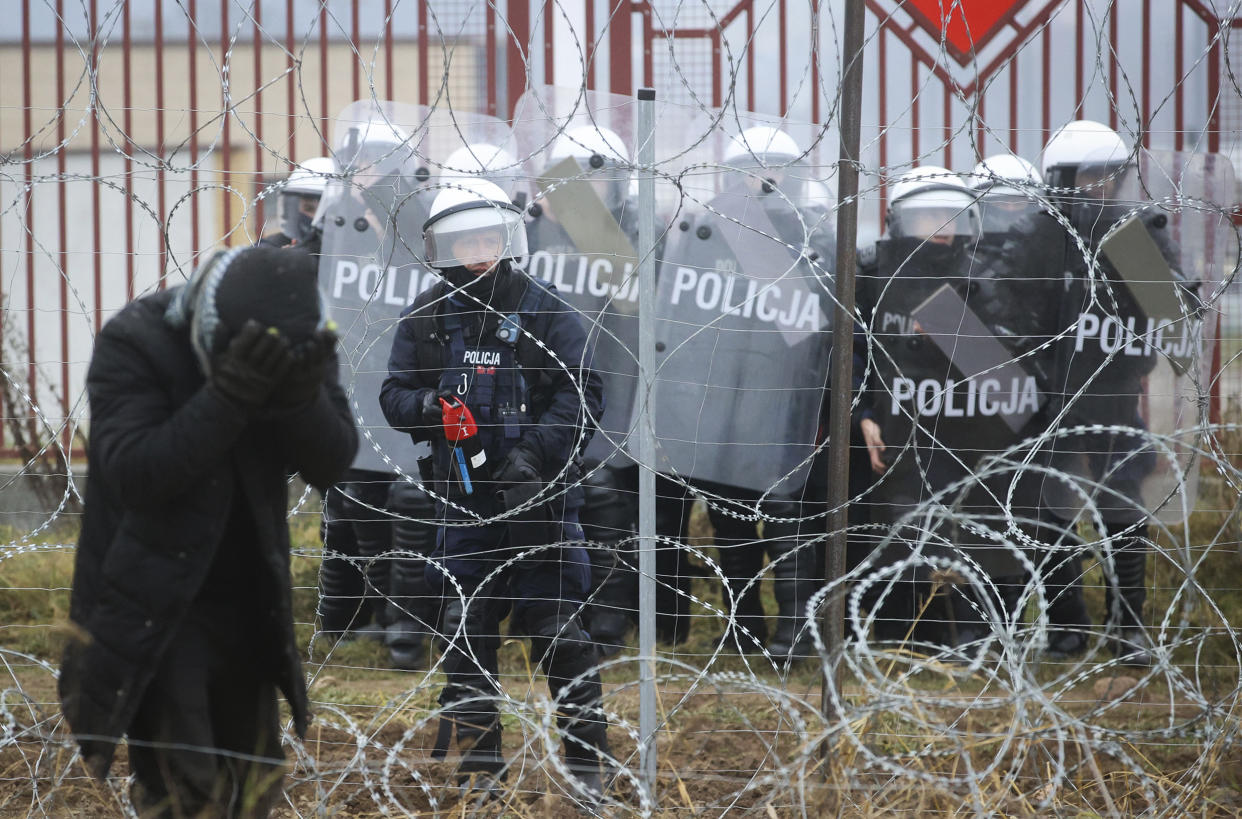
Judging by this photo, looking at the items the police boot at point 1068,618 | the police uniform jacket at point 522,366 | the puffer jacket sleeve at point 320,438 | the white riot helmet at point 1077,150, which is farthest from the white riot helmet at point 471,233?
the police boot at point 1068,618

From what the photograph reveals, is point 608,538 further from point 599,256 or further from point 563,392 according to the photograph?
point 563,392

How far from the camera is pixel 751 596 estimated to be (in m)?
4.79

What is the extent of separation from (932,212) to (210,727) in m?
3.12

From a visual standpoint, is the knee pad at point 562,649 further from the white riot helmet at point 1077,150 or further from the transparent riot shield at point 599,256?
the white riot helmet at point 1077,150

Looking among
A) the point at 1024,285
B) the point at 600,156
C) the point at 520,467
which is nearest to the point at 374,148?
the point at 600,156

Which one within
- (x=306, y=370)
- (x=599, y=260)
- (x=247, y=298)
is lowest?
(x=306, y=370)

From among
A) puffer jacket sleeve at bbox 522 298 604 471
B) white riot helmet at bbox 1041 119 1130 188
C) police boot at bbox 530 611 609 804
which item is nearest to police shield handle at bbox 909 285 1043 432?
white riot helmet at bbox 1041 119 1130 188

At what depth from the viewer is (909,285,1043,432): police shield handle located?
404cm

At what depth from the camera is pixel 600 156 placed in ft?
13.9

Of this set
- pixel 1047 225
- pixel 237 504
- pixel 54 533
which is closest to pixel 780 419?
pixel 1047 225

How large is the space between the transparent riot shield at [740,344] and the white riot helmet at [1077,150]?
0.99 m

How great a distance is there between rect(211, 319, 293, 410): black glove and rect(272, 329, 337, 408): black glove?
15mm

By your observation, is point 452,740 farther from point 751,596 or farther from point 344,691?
point 751,596

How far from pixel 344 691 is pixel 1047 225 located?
3.05 metres
